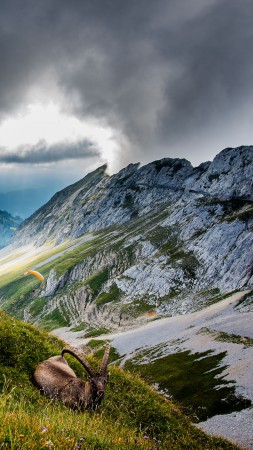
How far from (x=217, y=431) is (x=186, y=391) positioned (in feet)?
82.7

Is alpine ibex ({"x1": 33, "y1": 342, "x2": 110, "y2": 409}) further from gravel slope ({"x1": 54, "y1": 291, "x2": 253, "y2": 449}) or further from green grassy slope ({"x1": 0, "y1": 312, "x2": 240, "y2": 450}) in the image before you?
gravel slope ({"x1": 54, "y1": 291, "x2": 253, "y2": 449})

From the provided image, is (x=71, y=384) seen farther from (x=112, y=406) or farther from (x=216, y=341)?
(x=216, y=341)

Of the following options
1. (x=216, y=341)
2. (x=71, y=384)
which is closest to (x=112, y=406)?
(x=71, y=384)

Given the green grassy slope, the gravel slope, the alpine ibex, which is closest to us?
the green grassy slope

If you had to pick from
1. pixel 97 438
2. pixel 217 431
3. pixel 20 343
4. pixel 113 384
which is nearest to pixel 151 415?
pixel 113 384

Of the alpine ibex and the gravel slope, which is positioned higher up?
the alpine ibex

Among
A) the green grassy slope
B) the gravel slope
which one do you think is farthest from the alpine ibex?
the gravel slope

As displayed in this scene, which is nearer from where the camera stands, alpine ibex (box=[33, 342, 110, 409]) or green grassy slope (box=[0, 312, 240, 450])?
green grassy slope (box=[0, 312, 240, 450])

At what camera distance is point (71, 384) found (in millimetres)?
12148

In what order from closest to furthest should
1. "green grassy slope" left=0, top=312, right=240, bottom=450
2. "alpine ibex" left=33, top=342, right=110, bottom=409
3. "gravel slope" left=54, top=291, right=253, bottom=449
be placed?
1. "green grassy slope" left=0, top=312, right=240, bottom=450
2. "alpine ibex" left=33, top=342, right=110, bottom=409
3. "gravel slope" left=54, top=291, right=253, bottom=449

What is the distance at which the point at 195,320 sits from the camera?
543 ft

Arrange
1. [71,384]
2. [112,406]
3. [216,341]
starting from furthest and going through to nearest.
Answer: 1. [216,341]
2. [112,406]
3. [71,384]

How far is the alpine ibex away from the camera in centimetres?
1146

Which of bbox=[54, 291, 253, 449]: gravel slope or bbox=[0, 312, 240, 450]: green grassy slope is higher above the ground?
bbox=[0, 312, 240, 450]: green grassy slope
